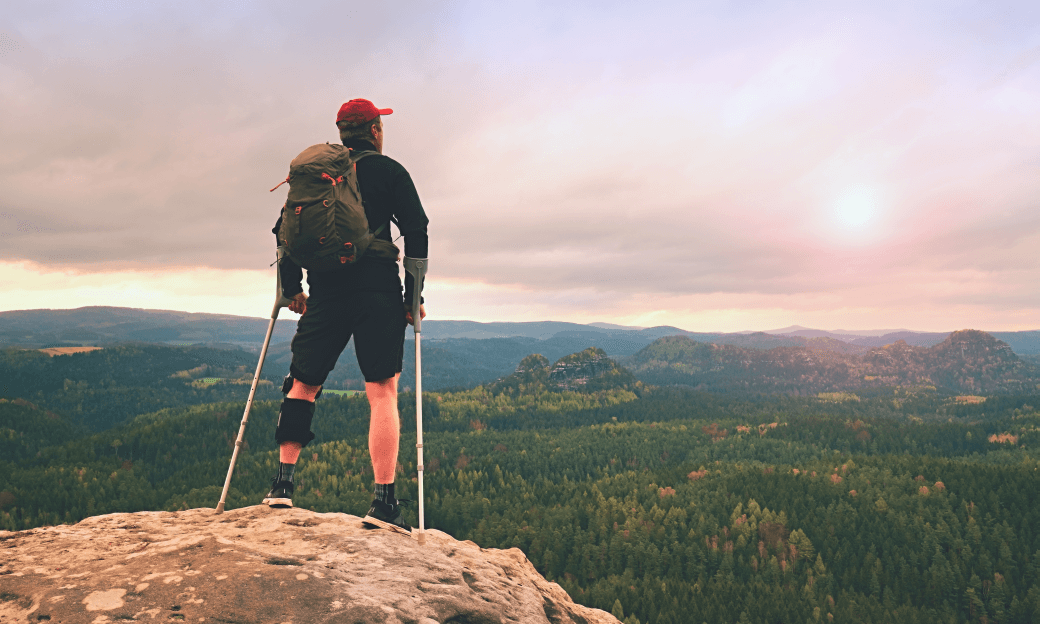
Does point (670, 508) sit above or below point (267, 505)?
below

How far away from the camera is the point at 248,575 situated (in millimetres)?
6664

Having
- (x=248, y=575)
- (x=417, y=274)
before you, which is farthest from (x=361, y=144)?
(x=248, y=575)

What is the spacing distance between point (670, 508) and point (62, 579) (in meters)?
115

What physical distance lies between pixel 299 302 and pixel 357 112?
3.77 m

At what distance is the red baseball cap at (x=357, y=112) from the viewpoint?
9.80 m

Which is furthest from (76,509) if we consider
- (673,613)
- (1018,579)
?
(1018,579)

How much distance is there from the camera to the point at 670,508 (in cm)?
10888

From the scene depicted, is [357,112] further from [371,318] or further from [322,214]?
[371,318]

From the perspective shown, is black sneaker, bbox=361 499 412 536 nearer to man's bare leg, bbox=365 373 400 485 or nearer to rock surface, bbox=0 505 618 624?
rock surface, bbox=0 505 618 624

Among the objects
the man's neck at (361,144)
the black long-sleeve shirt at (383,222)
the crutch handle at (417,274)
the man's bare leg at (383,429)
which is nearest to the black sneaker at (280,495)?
the man's bare leg at (383,429)

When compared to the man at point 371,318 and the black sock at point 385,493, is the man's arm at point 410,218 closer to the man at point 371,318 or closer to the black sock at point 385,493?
the man at point 371,318

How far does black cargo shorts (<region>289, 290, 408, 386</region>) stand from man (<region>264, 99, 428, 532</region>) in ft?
0.06

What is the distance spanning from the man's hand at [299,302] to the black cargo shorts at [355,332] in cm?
63

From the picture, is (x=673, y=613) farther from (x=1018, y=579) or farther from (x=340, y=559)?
(x=340, y=559)
